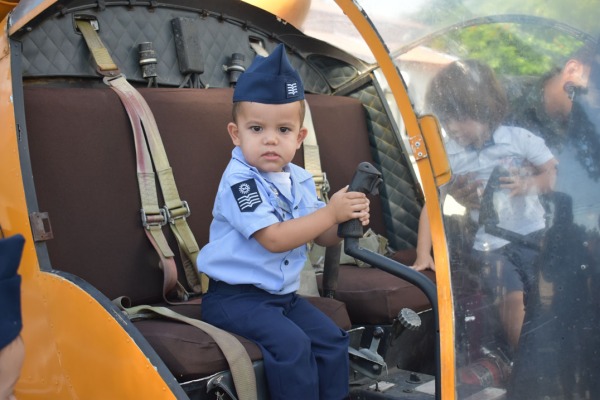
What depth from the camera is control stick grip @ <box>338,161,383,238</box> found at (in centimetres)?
181

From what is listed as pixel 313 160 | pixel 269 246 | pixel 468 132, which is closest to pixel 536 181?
pixel 468 132

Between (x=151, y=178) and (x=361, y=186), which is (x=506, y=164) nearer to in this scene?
(x=361, y=186)

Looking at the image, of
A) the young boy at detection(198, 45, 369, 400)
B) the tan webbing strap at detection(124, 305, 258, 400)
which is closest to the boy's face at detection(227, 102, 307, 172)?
the young boy at detection(198, 45, 369, 400)

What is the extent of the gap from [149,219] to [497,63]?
129 centimetres

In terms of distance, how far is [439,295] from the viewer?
1.66m

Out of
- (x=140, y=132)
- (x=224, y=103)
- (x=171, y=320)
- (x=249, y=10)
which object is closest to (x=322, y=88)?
(x=249, y=10)

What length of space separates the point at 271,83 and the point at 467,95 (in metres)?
0.64

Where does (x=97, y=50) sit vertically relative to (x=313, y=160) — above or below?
above

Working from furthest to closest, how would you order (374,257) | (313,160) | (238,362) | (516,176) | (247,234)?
(313,160), (247,234), (238,362), (374,257), (516,176)

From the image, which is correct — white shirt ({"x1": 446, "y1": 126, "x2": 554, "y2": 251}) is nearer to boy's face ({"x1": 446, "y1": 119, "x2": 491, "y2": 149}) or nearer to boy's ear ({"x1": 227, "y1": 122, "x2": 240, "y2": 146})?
boy's face ({"x1": 446, "y1": 119, "x2": 491, "y2": 149})

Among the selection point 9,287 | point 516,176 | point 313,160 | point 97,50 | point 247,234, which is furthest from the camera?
point 313,160

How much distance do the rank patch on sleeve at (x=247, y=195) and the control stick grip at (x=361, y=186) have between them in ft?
1.01

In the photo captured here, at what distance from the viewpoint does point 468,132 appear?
1644 mm

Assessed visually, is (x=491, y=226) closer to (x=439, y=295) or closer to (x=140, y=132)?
(x=439, y=295)
